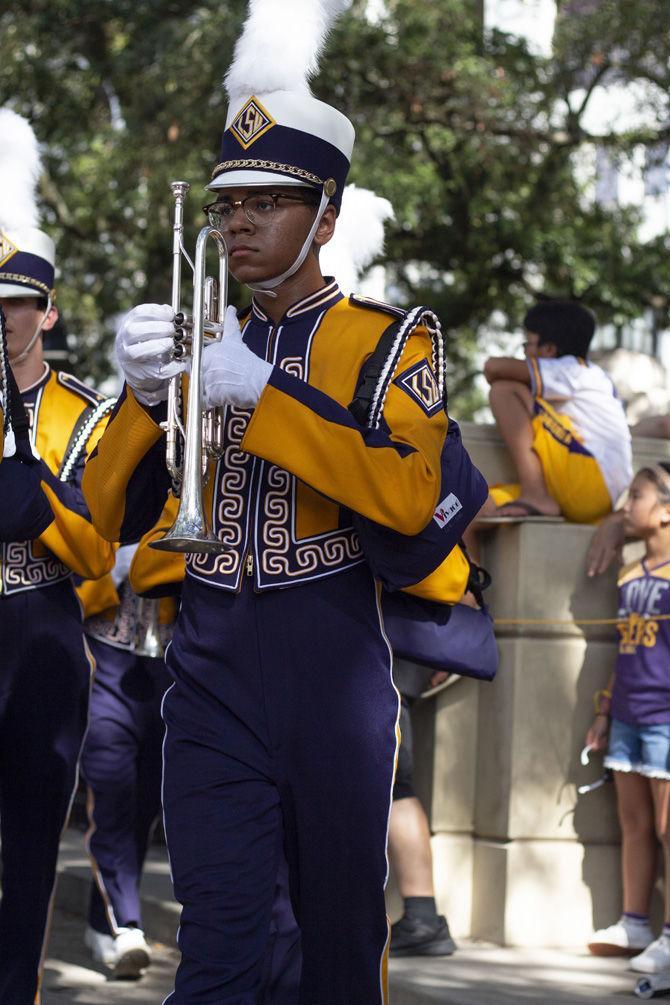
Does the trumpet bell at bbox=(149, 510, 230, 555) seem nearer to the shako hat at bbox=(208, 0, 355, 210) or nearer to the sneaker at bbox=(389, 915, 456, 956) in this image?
the shako hat at bbox=(208, 0, 355, 210)

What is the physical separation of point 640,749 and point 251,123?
3.46 meters

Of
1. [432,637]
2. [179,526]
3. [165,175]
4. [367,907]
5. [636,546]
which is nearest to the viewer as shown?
[179,526]

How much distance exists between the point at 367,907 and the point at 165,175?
11326 millimetres

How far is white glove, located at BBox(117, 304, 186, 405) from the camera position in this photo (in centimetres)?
360

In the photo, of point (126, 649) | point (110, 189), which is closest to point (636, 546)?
point (126, 649)

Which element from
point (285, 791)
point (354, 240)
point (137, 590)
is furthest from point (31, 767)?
point (354, 240)

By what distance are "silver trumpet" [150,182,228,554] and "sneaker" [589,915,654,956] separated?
350cm

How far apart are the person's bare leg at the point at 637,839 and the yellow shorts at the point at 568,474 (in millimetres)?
1162

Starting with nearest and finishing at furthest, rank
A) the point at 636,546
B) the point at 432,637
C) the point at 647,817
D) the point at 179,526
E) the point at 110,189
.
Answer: the point at 179,526
the point at 432,637
the point at 647,817
the point at 636,546
the point at 110,189

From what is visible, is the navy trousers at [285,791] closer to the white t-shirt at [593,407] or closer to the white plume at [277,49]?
the white plume at [277,49]

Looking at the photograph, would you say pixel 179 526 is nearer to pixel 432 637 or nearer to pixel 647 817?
pixel 432 637

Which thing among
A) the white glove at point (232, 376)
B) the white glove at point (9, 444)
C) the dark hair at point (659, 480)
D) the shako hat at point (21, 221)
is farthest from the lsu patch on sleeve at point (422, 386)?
the dark hair at point (659, 480)

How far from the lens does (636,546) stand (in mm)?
7223

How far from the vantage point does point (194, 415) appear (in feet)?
11.4
